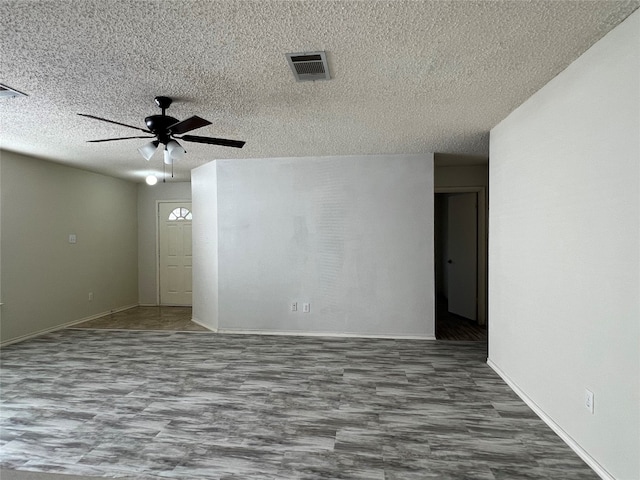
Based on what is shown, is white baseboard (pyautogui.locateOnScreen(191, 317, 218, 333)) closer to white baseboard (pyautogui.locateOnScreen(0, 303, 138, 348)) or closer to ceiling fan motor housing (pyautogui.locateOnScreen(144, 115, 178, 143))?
white baseboard (pyautogui.locateOnScreen(0, 303, 138, 348))

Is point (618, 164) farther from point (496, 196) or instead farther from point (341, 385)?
point (341, 385)

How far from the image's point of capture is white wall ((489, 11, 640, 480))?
6.28 feet

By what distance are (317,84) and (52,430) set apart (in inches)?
123

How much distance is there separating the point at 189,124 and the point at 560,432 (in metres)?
3.38

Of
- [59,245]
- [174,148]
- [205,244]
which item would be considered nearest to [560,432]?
[174,148]

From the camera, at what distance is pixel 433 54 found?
232cm

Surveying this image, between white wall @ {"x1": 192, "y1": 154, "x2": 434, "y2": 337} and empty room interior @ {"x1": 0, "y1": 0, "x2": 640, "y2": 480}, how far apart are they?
0.03 metres

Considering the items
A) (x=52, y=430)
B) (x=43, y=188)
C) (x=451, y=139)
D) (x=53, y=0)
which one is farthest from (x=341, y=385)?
(x=43, y=188)

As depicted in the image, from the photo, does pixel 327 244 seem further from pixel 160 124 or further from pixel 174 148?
pixel 160 124

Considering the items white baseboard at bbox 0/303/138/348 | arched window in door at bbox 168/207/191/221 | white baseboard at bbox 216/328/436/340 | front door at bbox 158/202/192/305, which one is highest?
arched window in door at bbox 168/207/191/221

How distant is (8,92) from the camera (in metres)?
2.87

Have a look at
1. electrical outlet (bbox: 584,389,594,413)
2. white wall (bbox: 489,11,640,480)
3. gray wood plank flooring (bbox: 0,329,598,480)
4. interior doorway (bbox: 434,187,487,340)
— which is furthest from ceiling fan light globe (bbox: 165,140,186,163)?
interior doorway (bbox: 434,187,487,340)

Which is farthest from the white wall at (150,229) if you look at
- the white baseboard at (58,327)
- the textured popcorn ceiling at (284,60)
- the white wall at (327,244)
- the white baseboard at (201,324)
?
the textured popcorn ceiling at (284,60)

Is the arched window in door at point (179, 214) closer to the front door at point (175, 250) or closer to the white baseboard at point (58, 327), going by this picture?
the front door at point (175, 250)
